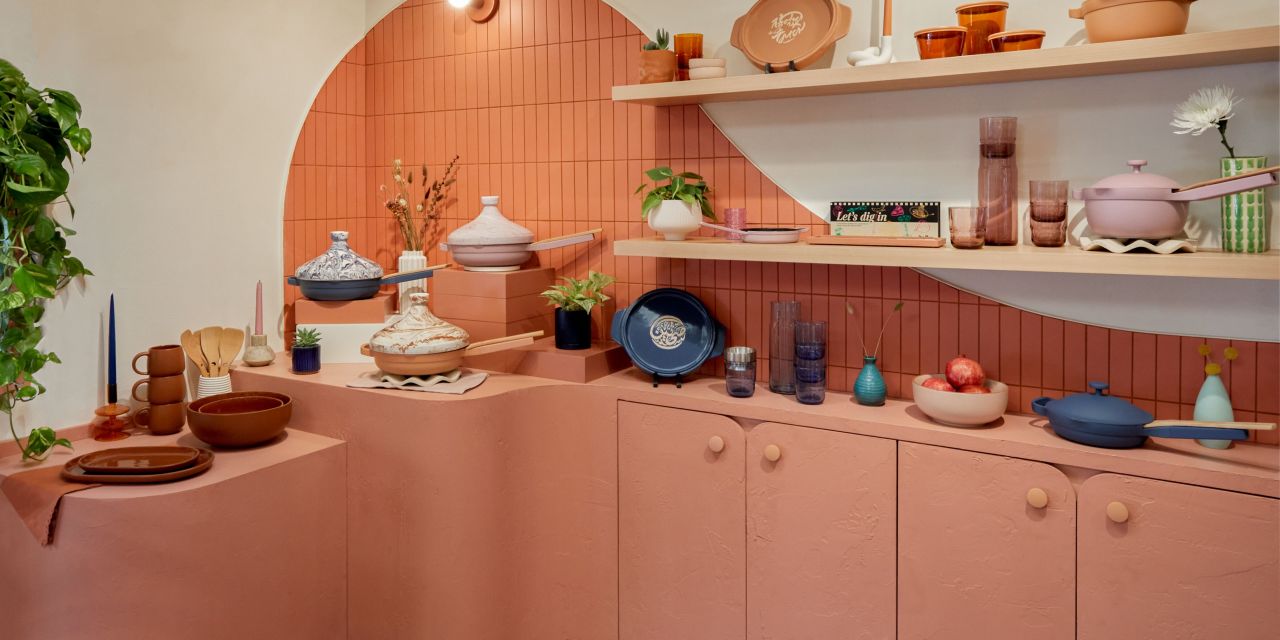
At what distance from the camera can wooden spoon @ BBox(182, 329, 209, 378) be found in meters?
2.80

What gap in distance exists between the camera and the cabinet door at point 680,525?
7.80 ft

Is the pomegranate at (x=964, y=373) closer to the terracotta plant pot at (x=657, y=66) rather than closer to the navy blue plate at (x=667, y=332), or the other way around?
the navy blue plate at (x=667, y=332)

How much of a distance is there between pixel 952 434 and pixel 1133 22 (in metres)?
0.95

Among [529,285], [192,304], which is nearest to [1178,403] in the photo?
[529,285]

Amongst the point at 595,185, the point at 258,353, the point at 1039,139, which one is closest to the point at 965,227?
the point at 1039,139

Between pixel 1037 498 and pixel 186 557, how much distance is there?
1959mm

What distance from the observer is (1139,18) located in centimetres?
188

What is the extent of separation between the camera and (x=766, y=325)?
2627 millimetres

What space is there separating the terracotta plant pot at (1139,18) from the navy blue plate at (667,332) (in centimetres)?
122

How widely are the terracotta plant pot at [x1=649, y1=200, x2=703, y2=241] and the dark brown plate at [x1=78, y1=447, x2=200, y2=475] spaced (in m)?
1.35

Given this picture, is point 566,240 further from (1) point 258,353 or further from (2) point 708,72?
(1) point 258,353

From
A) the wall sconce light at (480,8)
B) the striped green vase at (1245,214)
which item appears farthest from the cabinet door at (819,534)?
the wall sconce light at (480,8)

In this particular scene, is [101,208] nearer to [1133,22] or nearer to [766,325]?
[766,325]

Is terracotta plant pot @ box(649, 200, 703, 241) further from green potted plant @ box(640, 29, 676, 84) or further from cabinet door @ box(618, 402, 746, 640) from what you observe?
cabinet door @ box(618, 402, 746, 640)
